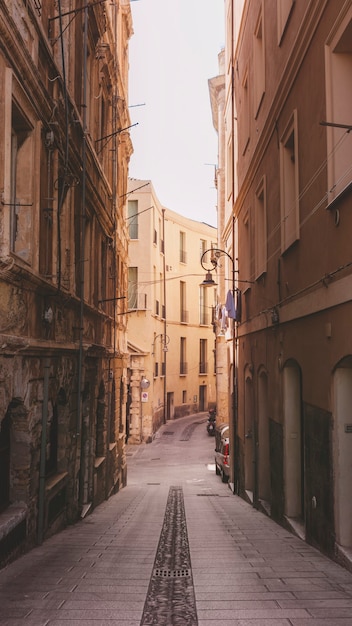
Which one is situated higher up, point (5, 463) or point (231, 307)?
point (231, 307)

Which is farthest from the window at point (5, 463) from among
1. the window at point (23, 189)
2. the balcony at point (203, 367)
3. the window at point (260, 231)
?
the balcony at point (203, 367)

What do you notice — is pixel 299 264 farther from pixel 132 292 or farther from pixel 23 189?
pixel 132 292

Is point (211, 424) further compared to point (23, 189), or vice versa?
point (211, 424)

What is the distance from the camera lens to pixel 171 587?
5.66 m

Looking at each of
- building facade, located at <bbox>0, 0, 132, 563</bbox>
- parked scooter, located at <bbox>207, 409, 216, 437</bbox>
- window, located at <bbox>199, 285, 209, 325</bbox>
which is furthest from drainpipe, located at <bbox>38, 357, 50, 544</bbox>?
window, located at <bbox>199, 285, 209, 325</bbox>

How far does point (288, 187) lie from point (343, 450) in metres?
4.71

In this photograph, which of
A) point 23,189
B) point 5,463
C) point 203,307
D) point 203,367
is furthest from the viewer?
point 203,307

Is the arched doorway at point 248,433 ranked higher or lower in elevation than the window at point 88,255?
lower

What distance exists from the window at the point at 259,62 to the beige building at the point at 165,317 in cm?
1691

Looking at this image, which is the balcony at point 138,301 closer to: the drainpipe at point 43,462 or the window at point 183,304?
the window at point 183,304

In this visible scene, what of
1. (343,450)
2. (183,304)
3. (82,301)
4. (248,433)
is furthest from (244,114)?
(183,304)

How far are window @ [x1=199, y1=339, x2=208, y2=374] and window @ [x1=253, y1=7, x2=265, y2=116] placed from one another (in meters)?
35.0

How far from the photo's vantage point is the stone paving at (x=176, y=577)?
475 cm

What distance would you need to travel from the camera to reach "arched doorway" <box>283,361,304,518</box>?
972 centimetres
